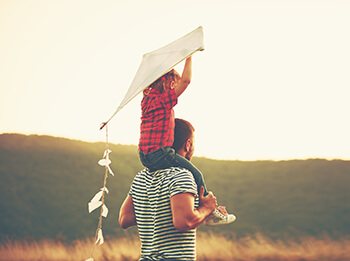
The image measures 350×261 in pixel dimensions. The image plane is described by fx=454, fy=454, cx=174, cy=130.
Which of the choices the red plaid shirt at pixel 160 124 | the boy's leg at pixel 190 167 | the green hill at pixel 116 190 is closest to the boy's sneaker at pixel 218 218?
the boy's leg at pixel 190 167

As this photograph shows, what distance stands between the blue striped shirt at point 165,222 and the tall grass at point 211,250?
7.56 m

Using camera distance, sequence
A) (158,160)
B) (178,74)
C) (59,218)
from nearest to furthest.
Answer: (158,160), (178,74), (59,218)

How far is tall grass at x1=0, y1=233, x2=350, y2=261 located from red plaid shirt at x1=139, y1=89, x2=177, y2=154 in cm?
775

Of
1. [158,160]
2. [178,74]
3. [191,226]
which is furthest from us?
[178,74]

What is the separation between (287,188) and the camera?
40.4ft

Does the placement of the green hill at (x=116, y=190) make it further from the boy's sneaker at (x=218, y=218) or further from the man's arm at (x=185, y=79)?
the man's arm at (x=185, y=79)

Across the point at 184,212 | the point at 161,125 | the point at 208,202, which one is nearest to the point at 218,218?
the point at 208,202

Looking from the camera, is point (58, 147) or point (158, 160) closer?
point (158, 160)

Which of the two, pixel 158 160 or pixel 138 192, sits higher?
pixel 158 160

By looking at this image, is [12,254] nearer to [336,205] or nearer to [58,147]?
[58,147]

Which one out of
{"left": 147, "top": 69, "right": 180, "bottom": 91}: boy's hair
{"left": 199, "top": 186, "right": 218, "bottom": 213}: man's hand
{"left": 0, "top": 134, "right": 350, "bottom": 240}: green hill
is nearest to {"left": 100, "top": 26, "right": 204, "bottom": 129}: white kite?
{"left": 147, "top": 69, "right": 180, "bottom": 91}: boy's hair

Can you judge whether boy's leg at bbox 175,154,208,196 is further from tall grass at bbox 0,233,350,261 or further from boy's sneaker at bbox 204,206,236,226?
tall grass at bbox 0,233,350,261

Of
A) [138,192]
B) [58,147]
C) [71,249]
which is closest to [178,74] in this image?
[138,192]

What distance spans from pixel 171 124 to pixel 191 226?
0.62 metres
